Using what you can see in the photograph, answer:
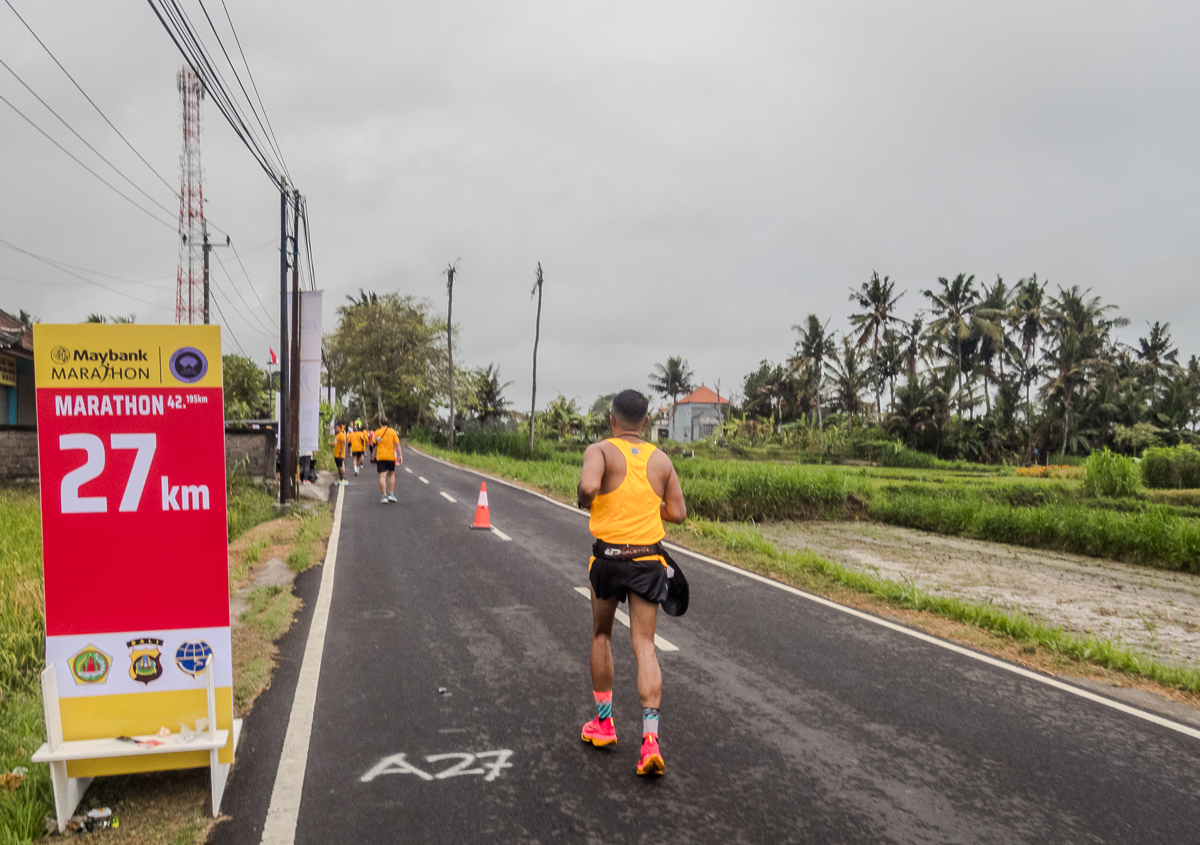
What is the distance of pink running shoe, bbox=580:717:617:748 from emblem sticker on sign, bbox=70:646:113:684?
2.46 metres

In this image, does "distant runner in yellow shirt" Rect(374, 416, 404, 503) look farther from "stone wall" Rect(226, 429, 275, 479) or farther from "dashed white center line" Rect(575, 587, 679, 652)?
"dashed white center line" Rect(575, 587, 679, 652)

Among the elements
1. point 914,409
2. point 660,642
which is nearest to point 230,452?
point 660,642

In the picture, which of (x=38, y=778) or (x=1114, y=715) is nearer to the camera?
(x=38, y=778)

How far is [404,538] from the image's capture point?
40.5 ft

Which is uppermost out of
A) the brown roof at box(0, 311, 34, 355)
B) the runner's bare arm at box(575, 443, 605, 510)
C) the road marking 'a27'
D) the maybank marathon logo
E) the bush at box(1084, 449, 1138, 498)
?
the brown roof at box(0, 311, 34, 355)

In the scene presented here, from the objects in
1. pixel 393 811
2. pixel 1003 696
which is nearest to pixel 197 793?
pixel 393 811

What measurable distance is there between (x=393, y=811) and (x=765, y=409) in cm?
7990

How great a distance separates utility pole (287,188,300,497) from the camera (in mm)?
16781

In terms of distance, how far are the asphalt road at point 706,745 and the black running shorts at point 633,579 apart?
96 cm

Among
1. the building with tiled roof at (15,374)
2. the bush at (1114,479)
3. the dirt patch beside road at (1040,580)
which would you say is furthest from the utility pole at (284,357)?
the bush at (1114,479)

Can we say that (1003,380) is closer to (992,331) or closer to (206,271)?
(992,331)

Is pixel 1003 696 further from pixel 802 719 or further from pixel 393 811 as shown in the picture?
pixel 393 811

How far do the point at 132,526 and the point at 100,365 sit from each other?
765 mm

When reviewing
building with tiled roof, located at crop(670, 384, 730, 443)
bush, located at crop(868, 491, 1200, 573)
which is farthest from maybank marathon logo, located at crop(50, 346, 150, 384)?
building with tiled roof, located at crop(670, 384, 730, 443)
